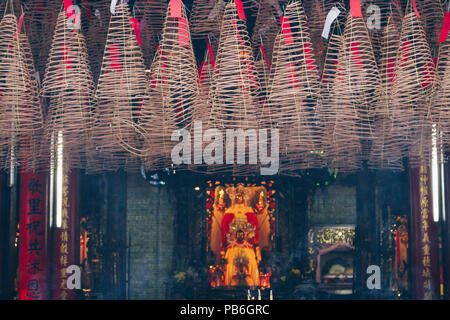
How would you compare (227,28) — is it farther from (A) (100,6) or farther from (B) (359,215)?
(B) (359,215)

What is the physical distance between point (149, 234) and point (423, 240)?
3168mm

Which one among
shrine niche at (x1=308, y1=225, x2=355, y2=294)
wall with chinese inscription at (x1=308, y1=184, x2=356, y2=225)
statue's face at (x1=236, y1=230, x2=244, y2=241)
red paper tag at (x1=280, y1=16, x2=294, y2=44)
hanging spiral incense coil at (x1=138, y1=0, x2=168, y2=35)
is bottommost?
shrine niche at (x1=308, y1=225, x2=355, y2=294)

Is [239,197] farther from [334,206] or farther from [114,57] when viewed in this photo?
[114,57]

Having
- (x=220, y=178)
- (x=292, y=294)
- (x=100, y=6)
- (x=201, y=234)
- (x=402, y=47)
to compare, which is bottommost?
(x=292, y=294)

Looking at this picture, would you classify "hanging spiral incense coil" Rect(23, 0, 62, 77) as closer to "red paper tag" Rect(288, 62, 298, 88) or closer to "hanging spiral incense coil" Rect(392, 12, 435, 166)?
"red paper tag" Rect(288, 62, 298, 88)

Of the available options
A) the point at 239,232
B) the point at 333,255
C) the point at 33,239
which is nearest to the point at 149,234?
the point at 239,232

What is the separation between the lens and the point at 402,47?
358 cm

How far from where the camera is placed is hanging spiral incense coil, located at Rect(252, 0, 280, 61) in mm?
4285

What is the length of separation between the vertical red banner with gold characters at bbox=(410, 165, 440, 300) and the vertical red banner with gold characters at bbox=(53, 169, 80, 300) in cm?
303

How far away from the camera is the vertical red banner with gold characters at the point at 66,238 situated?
18.8 ft

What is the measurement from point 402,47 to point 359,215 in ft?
10.4

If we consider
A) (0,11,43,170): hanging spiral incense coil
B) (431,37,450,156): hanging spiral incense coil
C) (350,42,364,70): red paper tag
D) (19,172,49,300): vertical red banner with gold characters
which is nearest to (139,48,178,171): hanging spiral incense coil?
(0,11,43,170): hanging spiral incense coil
